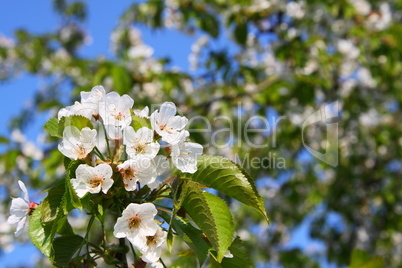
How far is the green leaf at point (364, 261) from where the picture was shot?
1.59 m

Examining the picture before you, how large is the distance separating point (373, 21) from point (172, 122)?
4023mm

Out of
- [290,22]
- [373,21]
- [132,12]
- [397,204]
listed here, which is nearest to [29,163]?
[132,12]

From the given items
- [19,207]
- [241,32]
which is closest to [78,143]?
[19,207]

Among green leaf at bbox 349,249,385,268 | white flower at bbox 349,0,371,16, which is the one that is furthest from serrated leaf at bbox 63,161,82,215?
white flower at bbox 349,0,371,16

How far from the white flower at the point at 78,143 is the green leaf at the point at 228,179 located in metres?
0.24

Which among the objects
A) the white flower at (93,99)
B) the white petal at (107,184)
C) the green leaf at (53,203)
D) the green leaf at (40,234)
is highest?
the white flower at (93,99)

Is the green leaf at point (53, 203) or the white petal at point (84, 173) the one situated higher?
the white petal at point (84, 173)

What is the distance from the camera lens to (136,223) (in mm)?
1187

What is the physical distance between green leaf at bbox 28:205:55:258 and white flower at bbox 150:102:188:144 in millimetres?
334

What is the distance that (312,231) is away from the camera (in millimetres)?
6008

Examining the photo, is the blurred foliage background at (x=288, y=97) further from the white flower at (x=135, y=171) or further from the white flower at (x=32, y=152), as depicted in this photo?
the white flower at (x=135, y=171)

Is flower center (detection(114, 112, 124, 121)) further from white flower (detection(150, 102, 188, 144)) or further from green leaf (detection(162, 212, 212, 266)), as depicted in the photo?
green leaf (detection(162, 212, 212, 266))

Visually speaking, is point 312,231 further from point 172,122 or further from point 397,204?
point 172,122

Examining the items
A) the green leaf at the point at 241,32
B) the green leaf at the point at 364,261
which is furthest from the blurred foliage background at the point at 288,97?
the green leaf at the point at 364,261
